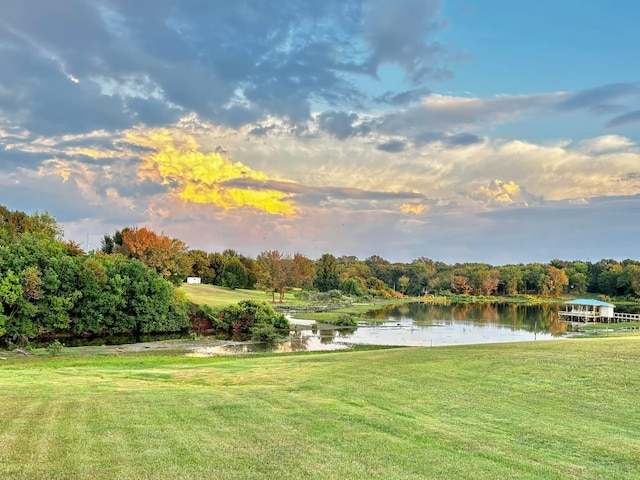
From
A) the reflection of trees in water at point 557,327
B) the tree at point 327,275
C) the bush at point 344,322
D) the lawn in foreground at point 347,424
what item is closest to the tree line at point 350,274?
the tree at point 327,275

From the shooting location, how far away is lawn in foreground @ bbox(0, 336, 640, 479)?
8.88 metres

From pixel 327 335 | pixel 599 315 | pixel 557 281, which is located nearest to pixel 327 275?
pixel 557 281

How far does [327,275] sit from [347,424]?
138817 millimetres

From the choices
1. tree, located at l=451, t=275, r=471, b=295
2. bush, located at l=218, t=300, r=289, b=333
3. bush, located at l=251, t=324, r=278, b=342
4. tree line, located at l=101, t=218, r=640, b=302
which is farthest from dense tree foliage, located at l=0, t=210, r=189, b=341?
tree, located at l=451, t=275, r=471, b=295

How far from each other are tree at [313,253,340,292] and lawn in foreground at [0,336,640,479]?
12910cm

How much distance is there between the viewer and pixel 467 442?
10469mm

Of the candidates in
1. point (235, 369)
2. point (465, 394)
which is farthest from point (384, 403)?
point (235, 369)

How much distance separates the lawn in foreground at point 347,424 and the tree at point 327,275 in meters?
129

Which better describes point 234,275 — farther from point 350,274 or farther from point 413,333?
point 413,333

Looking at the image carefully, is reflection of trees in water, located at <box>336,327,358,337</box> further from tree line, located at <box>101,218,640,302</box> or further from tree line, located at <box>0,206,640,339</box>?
tree line, located at <box>101,218,640,302</box>

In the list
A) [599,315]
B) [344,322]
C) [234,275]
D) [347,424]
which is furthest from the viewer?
[234,275]

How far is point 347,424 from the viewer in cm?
1170

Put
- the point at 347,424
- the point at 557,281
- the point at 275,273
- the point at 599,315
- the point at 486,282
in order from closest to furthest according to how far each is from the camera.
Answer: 1. the point at 347,424
2. the point at 599,315
3. the point at 275,273
4. the point at 557,281
5. the point at 486,282

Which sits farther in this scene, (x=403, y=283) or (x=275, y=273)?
(x=403, y=283)
